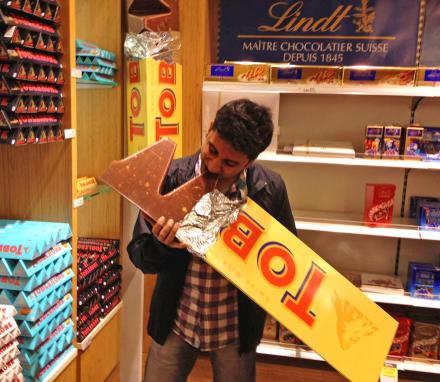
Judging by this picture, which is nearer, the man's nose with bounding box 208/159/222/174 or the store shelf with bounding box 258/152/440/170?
the man's nose with bounding box 208/159/222/174

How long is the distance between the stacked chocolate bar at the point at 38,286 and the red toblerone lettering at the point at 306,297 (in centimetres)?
81

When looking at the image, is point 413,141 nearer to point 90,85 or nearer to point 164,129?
point 164,129

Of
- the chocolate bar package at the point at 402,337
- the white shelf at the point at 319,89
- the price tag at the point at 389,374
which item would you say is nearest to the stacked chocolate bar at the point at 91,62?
the white shelf at the point at 319,89

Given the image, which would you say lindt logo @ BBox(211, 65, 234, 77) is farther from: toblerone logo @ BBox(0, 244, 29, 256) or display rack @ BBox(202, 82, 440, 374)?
toblerone logo @ BBox(0, 244, 29, 256)

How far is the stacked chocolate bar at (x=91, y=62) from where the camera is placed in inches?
79.3

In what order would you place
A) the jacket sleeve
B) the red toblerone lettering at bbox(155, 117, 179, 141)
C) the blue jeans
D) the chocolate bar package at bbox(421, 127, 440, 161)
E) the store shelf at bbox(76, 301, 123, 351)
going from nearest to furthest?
the jacket sleeve, the blue jeans, the store shelf at bbox(76, 301, 123, 351), the red toblerone lettering at bbox(155, 117, 179, 141), the chocolate bar package at bbox(421, 127, 440, 161)

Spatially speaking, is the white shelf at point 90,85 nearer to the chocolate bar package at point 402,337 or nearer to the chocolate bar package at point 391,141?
the chocolate bar package at point 391,141

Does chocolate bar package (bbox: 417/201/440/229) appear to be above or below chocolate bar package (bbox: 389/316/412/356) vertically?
above

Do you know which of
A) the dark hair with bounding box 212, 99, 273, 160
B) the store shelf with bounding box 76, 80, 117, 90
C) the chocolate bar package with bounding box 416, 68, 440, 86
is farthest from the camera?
the chocolate bar package with bounding box 416, 68, 440, 86

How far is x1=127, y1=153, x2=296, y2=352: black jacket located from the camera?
5.14ft

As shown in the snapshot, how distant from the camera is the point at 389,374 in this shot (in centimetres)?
271

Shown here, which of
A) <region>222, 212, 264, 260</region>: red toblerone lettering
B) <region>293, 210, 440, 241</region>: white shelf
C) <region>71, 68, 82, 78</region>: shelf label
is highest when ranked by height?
<region>71, 68, 82, 78</region>: shelf label

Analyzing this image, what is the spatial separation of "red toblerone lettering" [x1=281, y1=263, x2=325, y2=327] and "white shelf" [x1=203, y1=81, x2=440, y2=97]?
1.31 metres

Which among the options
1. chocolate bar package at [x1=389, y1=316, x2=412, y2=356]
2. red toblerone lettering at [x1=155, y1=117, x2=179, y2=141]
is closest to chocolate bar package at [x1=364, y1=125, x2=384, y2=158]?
chocolate bar package at [x1=389, y1=316, x2=412, y2=356]
